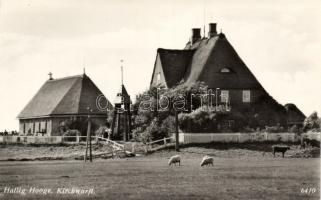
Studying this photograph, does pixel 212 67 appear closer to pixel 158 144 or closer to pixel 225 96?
pixel 225 96

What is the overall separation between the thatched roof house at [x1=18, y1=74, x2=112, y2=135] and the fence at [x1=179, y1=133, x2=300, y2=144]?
67.0 ft

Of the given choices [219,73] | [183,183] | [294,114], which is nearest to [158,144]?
[219,73]

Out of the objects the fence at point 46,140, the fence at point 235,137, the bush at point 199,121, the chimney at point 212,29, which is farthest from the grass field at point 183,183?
the chimney at point 212,29

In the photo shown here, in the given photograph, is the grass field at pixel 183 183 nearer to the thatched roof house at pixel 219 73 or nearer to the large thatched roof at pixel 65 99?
the thatched roof house at pixel 219 73

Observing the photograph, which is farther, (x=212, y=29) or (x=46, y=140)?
(x=212, y=29)

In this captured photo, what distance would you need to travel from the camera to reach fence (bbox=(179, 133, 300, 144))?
5091 cm

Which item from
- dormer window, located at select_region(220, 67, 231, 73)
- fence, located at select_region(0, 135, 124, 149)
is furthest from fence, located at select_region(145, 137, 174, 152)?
dormer window, located at select_region(220, 67, 231, 73)

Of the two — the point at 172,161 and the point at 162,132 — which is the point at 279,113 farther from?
the point at 172,161

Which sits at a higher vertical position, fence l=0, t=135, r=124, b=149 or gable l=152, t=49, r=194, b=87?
gable l=152, t=49, r=194, b=87

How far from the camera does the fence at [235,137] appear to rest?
50906mm

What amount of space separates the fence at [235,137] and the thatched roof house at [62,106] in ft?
67.0

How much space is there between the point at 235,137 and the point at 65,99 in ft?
98.3

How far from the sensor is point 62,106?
242 feet

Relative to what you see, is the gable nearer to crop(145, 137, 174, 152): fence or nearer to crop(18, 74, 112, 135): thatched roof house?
crop(18, 74, 112, 135): thatched roof house
